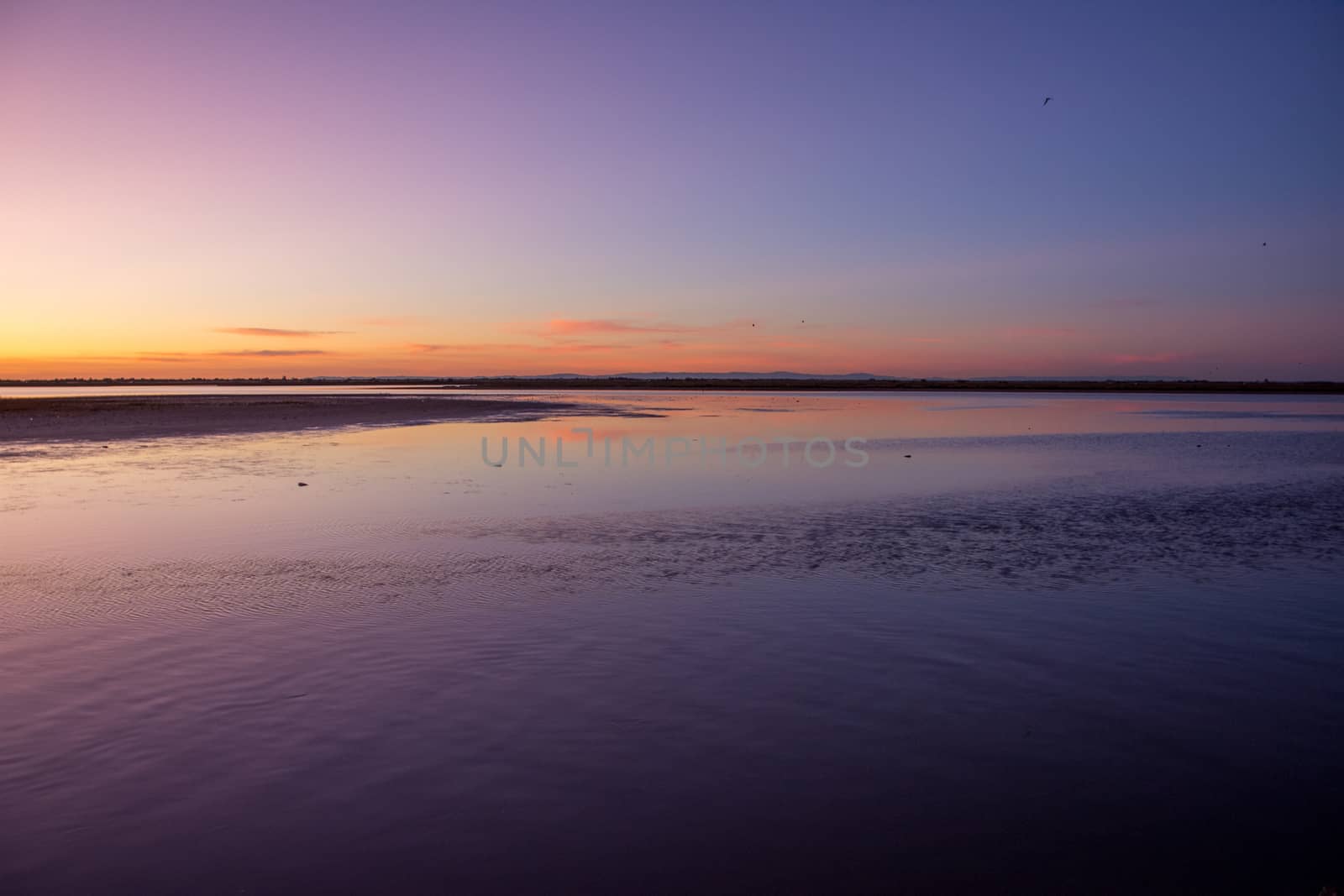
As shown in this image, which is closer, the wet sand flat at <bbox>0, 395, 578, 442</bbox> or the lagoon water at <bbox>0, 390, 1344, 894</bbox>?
the lagoon water at <bbox>0, 390, 1344, 894</bbox>

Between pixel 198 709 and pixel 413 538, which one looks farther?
pixel 413 538

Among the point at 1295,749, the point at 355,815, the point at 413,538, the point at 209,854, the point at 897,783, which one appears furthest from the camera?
the point at 413,538

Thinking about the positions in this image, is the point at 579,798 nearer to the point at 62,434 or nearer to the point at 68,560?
the point at 68,560

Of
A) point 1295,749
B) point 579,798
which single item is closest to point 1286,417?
point 1295,749

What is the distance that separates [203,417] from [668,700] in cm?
4445

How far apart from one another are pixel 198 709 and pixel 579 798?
10.3ft

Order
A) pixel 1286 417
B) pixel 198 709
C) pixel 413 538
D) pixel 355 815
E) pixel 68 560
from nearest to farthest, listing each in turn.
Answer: pixel 355 815 → pixel 198 709 → pixel 68 560 → pixel 413 538 → pixel 1286 417

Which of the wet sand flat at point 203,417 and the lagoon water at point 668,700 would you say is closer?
the lagoon water at point 668,700

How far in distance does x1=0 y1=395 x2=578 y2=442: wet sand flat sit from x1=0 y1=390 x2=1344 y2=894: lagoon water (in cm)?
2237

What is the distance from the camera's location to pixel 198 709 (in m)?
6.39

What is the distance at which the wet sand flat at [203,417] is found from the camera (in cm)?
3438

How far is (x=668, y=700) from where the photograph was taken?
6.70 m

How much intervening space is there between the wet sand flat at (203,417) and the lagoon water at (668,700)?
2237 centimetres

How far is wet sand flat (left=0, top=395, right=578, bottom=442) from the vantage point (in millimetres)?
34375
